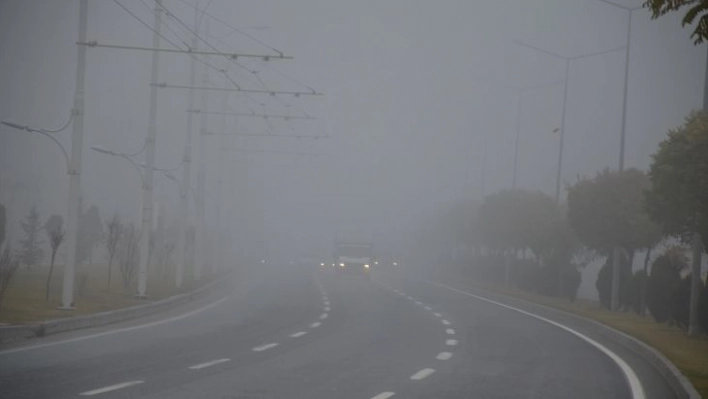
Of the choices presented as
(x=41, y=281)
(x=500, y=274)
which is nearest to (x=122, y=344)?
(x=41, y=281)

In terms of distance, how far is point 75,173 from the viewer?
29344 mm

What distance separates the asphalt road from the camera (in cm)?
1523

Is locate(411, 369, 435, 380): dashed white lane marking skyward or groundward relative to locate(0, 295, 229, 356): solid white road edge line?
skyward

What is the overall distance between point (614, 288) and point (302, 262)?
83.6 m

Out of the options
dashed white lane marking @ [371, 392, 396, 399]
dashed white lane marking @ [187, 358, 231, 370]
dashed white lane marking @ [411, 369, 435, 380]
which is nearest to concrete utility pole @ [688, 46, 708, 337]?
dashed white lane marking @ [411, 369, 435, 380]

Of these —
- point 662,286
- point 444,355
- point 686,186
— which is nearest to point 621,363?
point 444,355

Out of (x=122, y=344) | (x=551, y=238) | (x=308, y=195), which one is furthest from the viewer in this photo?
(x=308, y=195)

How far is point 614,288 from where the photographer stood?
41.7 metres

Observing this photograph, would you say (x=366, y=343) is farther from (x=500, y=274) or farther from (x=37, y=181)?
(x=37, y=181)

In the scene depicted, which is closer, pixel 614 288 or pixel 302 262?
pixel 614 288

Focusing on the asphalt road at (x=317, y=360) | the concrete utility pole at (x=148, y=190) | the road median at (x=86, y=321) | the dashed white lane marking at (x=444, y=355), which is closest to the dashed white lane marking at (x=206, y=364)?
the asphalt road at (x=317, y=360)

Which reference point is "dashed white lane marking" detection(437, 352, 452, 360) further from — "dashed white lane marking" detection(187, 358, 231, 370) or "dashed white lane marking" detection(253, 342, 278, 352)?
"dashed white lane marking" detection(187, 358, 231, 370)

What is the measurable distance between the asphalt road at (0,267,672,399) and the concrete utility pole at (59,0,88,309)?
6.77 feet

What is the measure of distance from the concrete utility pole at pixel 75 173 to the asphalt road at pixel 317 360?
2.06m
